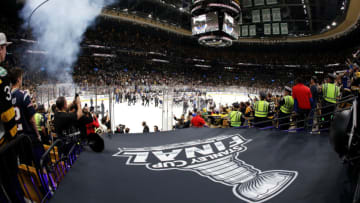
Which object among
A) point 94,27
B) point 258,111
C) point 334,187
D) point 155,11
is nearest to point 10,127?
point 334,187

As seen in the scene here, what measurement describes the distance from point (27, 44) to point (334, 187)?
76.2ft

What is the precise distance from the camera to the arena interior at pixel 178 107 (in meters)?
1.99

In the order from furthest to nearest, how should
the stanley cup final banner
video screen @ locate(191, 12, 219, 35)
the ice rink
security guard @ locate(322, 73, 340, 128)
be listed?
video screen @ locate(191, 12, 219, 35) < the ice rink < security guard @ locate(322, 73, 340, 128) < the stanley cup final banner

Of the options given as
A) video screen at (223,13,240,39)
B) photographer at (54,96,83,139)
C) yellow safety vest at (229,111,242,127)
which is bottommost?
yellow safety vest at (229,111,242,127)

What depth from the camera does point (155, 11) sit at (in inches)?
878

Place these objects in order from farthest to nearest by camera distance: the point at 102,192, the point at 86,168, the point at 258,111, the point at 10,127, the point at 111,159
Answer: the point at 258,111 < the point at 111,159 < the point at 86,168 < the point at 102,192 < the point at 10,127

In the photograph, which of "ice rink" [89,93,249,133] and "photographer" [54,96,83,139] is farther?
"ice rink" [89,93,249,133]

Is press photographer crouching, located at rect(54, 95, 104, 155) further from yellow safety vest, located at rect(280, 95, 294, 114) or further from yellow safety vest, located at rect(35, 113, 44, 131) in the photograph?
yellow safety vest, located at rect(280, 95, 294, 114)

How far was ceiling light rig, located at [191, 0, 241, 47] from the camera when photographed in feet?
38.4

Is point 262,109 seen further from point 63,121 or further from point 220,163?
point 63,121

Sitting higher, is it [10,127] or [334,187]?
[10,127]

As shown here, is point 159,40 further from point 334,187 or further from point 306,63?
point 334,187

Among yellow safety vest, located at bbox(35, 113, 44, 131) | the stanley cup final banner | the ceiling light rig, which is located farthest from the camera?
the ceiling light rig

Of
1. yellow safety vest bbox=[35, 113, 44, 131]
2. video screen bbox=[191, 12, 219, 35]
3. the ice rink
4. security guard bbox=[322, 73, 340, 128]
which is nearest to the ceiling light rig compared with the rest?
video screen bbox=[191, 12, 219, 35]
